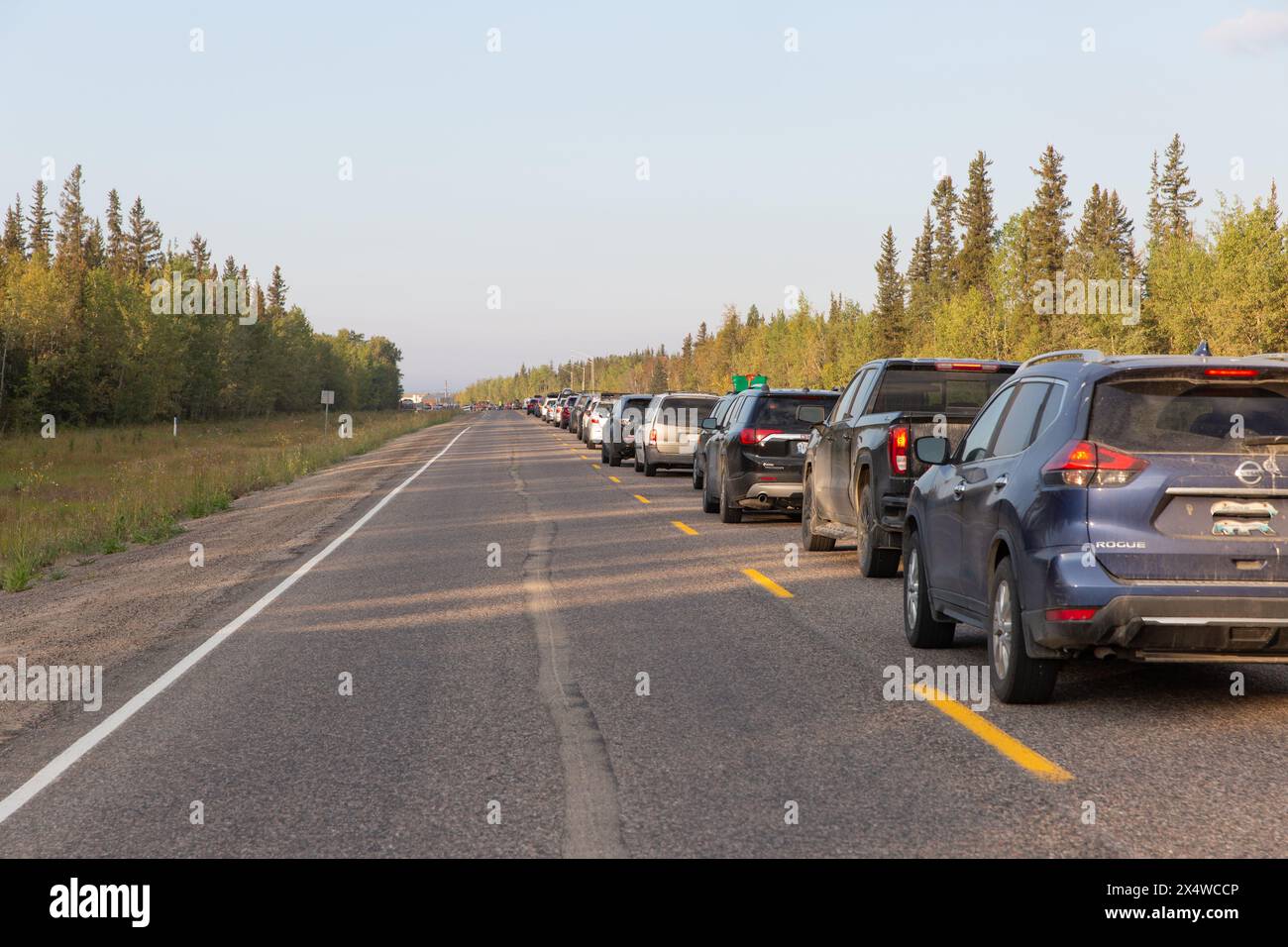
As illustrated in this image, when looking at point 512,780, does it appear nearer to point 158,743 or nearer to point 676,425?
point 158,743

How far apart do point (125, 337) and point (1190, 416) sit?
8325 cm

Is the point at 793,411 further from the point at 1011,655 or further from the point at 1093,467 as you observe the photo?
the point at 1093,467

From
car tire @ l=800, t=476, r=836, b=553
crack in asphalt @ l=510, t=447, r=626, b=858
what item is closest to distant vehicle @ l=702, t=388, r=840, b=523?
car tire @ l=800, t=476, r=836, b=553

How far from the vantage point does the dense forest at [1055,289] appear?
198ft

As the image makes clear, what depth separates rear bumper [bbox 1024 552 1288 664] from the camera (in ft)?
21.4

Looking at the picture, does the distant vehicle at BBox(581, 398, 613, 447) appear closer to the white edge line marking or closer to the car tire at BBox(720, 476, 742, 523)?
the car tire at BBox(720, 476, 742, 523)

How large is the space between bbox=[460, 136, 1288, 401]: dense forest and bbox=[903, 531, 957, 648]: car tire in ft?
165

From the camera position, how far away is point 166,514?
71.2ft

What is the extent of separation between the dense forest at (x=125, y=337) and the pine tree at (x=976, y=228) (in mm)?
59450

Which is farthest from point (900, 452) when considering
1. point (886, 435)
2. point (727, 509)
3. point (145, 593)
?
point (145, 593)

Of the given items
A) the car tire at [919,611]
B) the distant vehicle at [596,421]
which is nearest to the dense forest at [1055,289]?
the distant vehicle at [596,421]

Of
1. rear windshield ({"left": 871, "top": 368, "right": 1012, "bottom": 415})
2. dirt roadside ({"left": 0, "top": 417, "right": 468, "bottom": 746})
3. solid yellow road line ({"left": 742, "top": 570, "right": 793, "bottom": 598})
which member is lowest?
solid yellow road line ({"left": 742, "top": 570, "right": 793, "bottom": 598})
